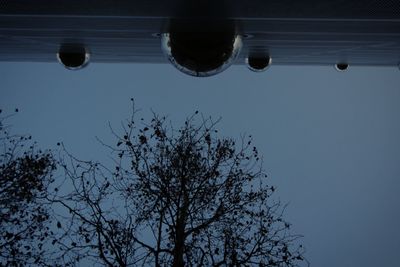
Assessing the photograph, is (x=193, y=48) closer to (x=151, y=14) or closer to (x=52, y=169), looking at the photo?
(x=151, y=14)

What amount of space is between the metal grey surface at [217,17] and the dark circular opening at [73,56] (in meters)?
0.19

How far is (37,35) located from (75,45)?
2.07 ft

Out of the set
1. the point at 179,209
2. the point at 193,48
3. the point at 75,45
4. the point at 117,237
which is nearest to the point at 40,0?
the point at 193,48

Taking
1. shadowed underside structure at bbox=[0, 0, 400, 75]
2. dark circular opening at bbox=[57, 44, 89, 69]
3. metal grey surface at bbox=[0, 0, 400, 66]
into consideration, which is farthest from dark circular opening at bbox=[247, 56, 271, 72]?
dark circular opening at bbox=[57, 44, 89, 69]

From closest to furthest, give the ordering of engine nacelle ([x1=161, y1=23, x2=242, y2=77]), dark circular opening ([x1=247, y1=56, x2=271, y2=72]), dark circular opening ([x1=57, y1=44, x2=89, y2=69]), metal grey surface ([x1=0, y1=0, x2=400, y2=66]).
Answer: metal grey surface ([x1=0, y1=0, x2=400, y2=66]) → engine nacelle ([x1=161, y1=23, x2=242, y2=77]) → dark circular opening ([x1=57, y1=44, x2=89, y2=69]) → dark circular opening ([x1=247, y1=56, x2=271, y2=72])

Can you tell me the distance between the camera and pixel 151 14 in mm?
3449

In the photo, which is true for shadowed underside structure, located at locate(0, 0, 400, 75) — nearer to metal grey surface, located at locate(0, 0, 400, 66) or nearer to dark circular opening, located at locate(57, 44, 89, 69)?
metal grey surface, located at locate(0, 0, 400, 66)

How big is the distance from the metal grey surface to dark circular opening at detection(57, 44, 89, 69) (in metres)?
0.19

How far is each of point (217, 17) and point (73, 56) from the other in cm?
329

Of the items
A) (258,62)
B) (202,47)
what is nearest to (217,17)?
(202,47)

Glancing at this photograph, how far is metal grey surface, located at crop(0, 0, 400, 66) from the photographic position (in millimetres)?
3139

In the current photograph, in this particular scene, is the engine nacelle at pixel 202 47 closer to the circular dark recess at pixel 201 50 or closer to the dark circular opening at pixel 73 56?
the circular dark recess at pixel 201 50

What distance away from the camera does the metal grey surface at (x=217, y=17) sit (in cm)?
314

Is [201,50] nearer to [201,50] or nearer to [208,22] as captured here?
[201,50]
